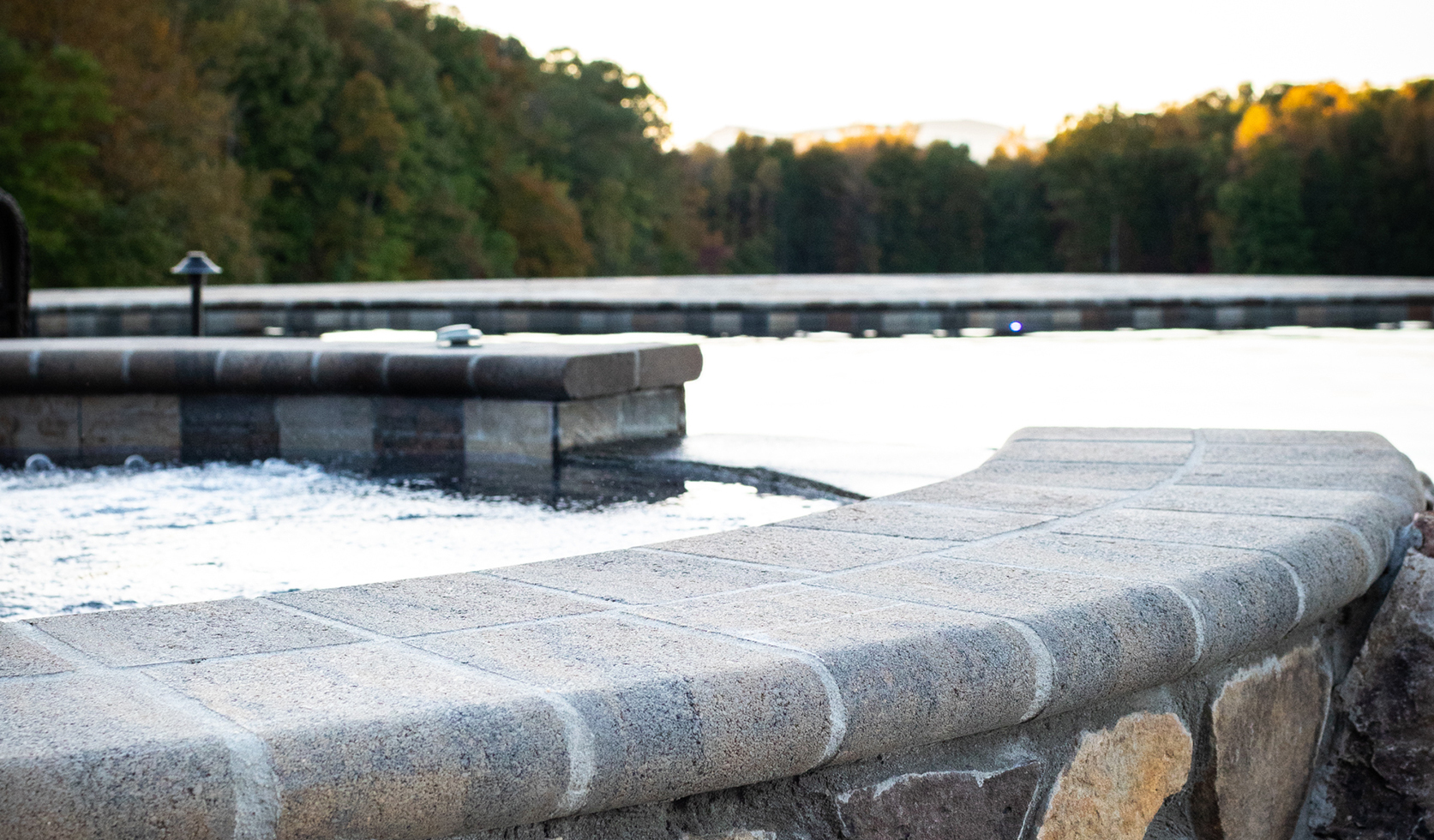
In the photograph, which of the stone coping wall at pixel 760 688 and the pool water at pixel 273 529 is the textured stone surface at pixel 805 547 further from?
the pool water at pixel 273 529

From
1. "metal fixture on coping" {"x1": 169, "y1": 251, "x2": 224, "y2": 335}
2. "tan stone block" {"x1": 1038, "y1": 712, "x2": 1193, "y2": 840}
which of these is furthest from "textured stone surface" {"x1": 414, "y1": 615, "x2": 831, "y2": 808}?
"metal fixture on coping" {"x1": 169, "y1": 251, "x2": 224, "y2": 335}

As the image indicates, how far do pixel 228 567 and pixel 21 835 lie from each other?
164cm

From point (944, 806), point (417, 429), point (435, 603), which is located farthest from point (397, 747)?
point (417, 429)

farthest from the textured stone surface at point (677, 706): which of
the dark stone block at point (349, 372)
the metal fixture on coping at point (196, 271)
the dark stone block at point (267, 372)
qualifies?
the metal fixture on coping at point (196, 271)

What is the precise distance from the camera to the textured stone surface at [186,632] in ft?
4.39

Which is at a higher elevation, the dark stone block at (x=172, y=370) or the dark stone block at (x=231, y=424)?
the dark stone block at (x=172, y=370)

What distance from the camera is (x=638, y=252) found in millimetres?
52656

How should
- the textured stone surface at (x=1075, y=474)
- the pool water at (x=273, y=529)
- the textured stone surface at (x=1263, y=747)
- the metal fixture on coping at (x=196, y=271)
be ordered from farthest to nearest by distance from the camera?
the metal fixture on coping at (x=196, y=271) < the pool water at (x=273, y=529) < the textured stone surface at (x=1075, y=474) < the textured stone surface at (x=1263, y=747)

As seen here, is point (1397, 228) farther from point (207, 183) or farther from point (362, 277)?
point (207, 183)

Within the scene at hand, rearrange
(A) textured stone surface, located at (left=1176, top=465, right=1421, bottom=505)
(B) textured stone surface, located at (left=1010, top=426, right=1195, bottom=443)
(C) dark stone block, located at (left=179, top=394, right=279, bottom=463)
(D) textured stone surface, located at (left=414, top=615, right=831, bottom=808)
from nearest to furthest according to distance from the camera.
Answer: (D) textured stone surface, located at (left=414, top=615, right=831, bottom=808) → (A) textured stone surface, located at (left=1176, top=465, right=1421, bottom=505) → (B) textured stone surface, located at (left=1010, top=426, right=1195, bottom=443) → (C) dark stone block, located at (left=179, top=394, right=279, bottom=463)

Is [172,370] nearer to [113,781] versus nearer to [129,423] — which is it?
[129,423]

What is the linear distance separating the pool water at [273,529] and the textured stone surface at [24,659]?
895mm

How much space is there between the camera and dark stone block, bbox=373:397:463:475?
4.19m

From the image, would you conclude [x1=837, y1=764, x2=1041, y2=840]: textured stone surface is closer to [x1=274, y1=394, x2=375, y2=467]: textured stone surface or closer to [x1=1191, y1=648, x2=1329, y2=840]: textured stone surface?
[x1=1191, y1=648, x2=1329, y2=840]: textured stone surface
